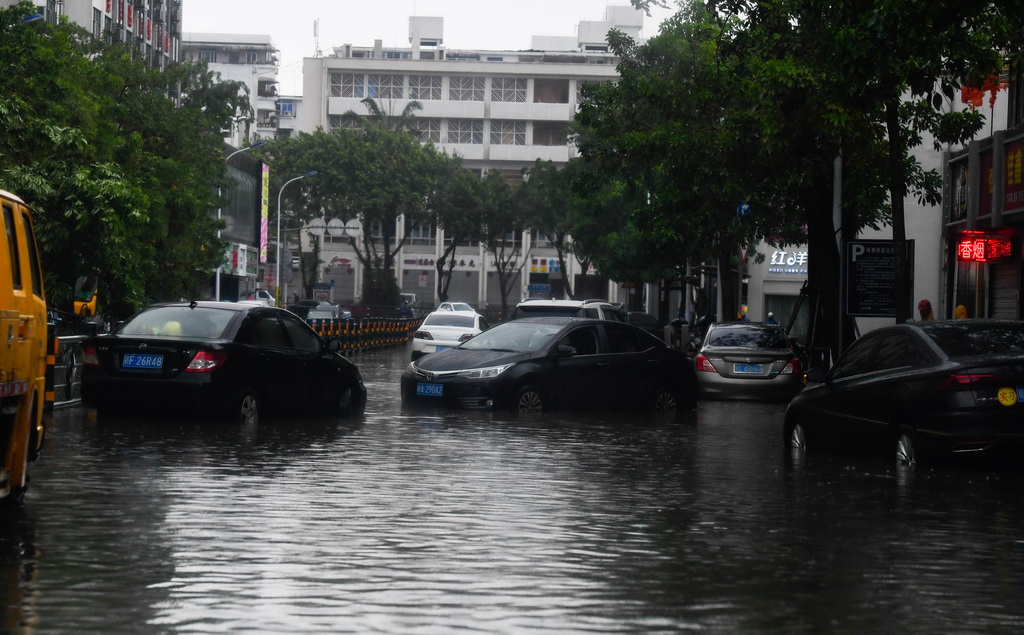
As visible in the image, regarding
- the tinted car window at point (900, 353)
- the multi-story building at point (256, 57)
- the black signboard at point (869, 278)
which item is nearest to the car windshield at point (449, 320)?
the black signboard at point (869, 278)

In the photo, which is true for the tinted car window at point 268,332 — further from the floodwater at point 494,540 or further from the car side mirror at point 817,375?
the car side mirror at point 817,375

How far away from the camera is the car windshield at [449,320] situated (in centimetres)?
3641

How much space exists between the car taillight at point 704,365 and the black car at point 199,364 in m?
9.14

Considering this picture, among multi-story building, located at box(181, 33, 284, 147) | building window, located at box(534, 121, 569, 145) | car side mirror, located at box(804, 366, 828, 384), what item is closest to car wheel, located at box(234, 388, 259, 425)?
car side mirror, located at box(804, 366, 828, 384)

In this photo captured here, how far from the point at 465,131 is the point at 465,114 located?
139cm

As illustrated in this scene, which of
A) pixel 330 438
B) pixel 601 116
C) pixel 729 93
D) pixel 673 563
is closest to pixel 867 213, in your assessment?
pixel 729 93

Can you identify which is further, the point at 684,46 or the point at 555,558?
the point at 684,46

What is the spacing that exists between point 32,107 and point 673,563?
22.9m

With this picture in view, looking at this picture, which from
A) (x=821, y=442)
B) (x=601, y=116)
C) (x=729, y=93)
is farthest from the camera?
(x=601, y=116)

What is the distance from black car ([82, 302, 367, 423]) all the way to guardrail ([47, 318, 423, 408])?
25.9 inches

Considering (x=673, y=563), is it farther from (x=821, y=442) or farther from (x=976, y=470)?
(x=821, y=442)

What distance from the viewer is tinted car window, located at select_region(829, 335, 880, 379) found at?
44.9 ft

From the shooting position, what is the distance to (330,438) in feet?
50.3

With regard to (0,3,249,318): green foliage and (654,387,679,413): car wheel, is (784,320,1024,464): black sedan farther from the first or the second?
(0,3,249,318): green foliage
